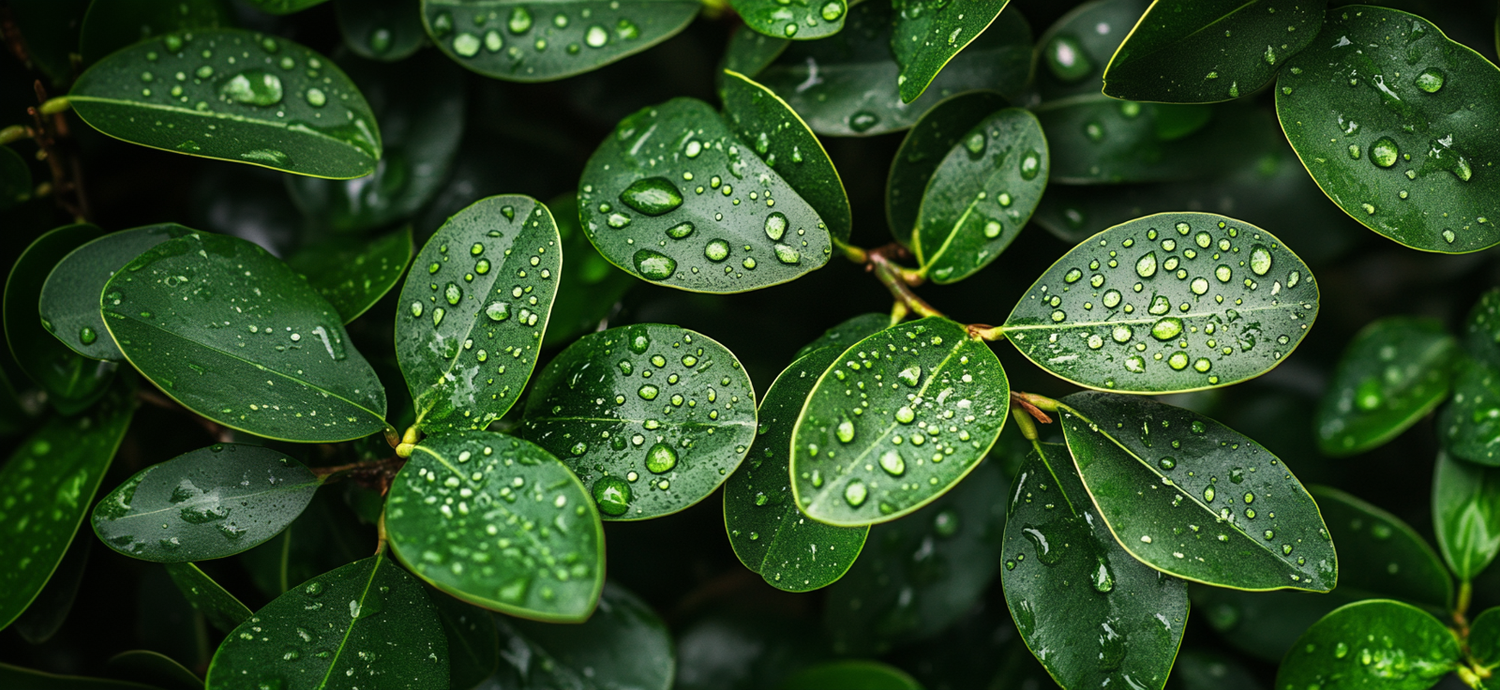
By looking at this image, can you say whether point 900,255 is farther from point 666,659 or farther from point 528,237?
point 666,659

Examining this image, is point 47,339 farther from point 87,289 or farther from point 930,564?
point 930,564

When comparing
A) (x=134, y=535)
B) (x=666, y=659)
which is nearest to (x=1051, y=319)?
(x=666, y=659)

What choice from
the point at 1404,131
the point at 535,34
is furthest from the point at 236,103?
the point at 1404,131

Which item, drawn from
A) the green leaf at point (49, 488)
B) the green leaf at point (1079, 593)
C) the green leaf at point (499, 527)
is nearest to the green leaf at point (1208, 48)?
the green leaf at point (1079, 593)

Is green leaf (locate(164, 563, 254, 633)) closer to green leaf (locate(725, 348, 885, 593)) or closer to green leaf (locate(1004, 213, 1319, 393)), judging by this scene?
green leaf (locate(725, 348, 885, 593))

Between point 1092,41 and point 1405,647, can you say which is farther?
point 1092,41

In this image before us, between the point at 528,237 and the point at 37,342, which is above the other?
the point at 528,237
